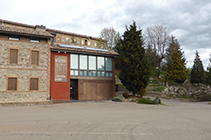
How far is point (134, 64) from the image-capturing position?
2333 cm

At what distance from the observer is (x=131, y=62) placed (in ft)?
77.8

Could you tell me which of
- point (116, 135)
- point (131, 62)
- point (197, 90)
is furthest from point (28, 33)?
point (197, 90)

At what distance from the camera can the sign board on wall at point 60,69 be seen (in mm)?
20922

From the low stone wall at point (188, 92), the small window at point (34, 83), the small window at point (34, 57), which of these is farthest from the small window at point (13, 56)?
the low stone wall at point (188, 92)

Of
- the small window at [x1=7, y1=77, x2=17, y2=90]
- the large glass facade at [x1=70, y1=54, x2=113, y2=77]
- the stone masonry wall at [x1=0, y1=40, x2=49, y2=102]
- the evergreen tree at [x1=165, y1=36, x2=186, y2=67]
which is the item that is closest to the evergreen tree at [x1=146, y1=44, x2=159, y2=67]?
the evergreen tree at [x1=165, y1=36, x2=186, y2=67]

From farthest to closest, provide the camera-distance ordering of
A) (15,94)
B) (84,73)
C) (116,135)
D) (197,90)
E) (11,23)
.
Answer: (11,23) < (197,90) < (84,73) < (15,94) < (116,135)

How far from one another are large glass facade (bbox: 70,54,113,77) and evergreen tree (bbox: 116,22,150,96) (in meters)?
1.89

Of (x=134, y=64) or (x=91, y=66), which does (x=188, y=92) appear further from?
(x=91, y=66)

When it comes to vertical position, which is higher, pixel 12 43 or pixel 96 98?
pixel 12 43

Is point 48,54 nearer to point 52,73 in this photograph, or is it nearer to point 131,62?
point 52,73

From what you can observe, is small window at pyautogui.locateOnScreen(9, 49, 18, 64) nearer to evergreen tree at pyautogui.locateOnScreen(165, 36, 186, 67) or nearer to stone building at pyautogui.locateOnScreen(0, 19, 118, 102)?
stone building at pyautogui.locateOnScreen(0, 19, 118, 102)

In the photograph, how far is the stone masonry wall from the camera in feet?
60.0

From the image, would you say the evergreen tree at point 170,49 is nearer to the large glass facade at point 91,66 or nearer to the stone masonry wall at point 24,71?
the large glass facade at point 91,66

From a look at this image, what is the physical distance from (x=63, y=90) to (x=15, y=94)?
4959mm
